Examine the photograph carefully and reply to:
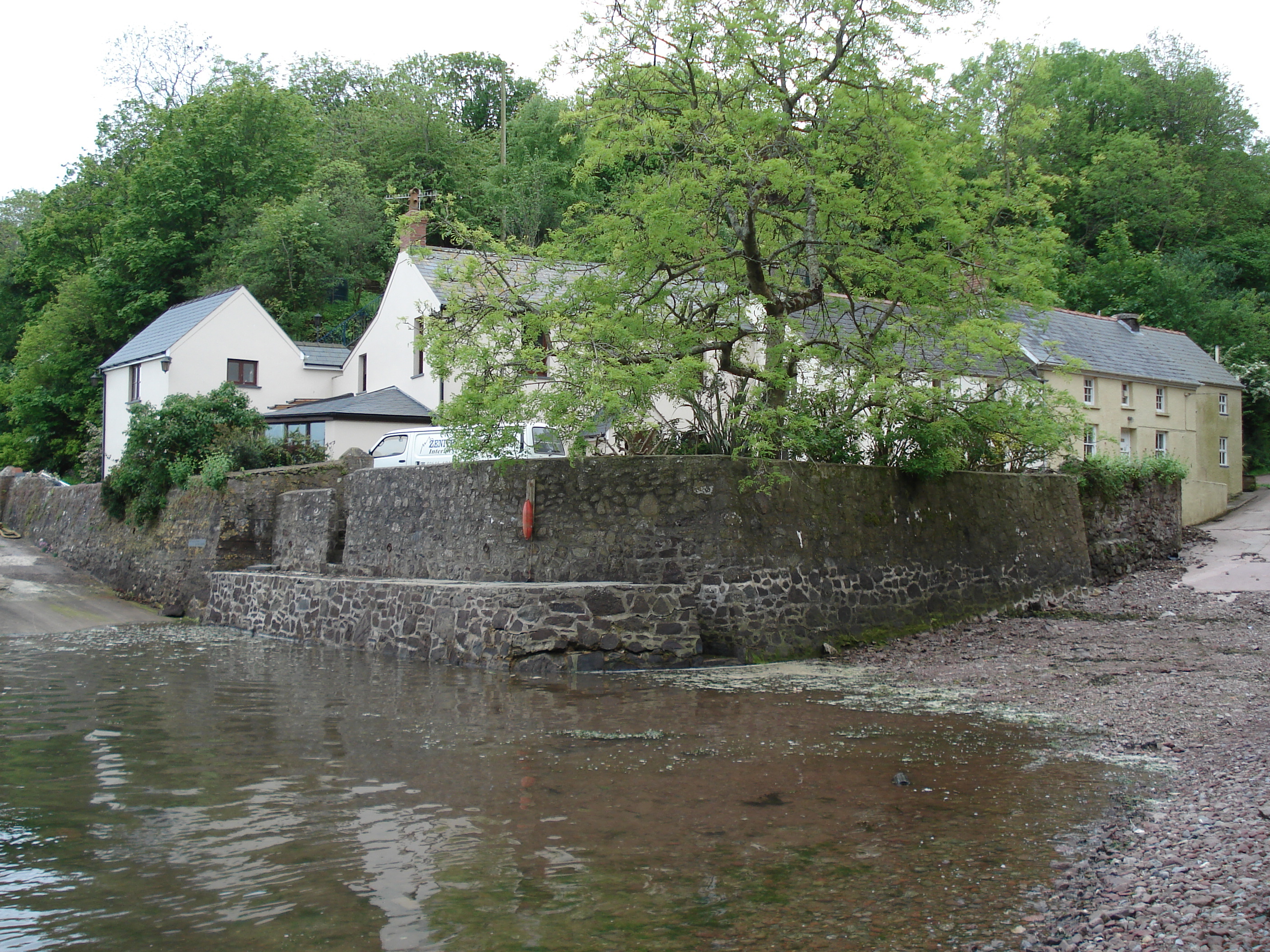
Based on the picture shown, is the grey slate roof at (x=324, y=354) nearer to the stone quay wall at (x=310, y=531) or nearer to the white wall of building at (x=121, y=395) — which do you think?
the white wall of building at (x=121, y=395)

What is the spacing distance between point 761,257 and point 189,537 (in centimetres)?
1640

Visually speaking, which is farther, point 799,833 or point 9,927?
point 799,833

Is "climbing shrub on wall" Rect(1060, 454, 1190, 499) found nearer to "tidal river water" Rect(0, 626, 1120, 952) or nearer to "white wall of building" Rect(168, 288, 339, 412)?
"tidal river water" Rect(0, 626, 1120, 952)

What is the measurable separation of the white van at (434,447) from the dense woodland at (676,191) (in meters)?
1.69

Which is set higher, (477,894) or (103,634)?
(477,894)

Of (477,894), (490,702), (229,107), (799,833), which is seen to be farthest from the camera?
(229,107)

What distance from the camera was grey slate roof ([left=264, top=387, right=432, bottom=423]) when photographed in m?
29.7

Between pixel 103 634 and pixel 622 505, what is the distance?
11.9 meters

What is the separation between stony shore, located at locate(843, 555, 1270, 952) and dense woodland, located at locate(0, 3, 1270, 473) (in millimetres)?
4405

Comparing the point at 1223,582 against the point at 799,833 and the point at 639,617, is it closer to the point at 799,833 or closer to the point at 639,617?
the point at 639,617

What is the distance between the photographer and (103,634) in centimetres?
1980

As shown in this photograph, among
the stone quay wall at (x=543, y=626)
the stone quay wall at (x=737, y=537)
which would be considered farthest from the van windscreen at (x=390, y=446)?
the stone quay wall at (x=543, y=626)

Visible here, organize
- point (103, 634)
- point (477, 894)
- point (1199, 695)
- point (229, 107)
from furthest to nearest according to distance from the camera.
Result: point (229, 107) → point (103, 634) → point (1199, 695) → point (477, 894)

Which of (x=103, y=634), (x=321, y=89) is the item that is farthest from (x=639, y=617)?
(x=321, y=89)
